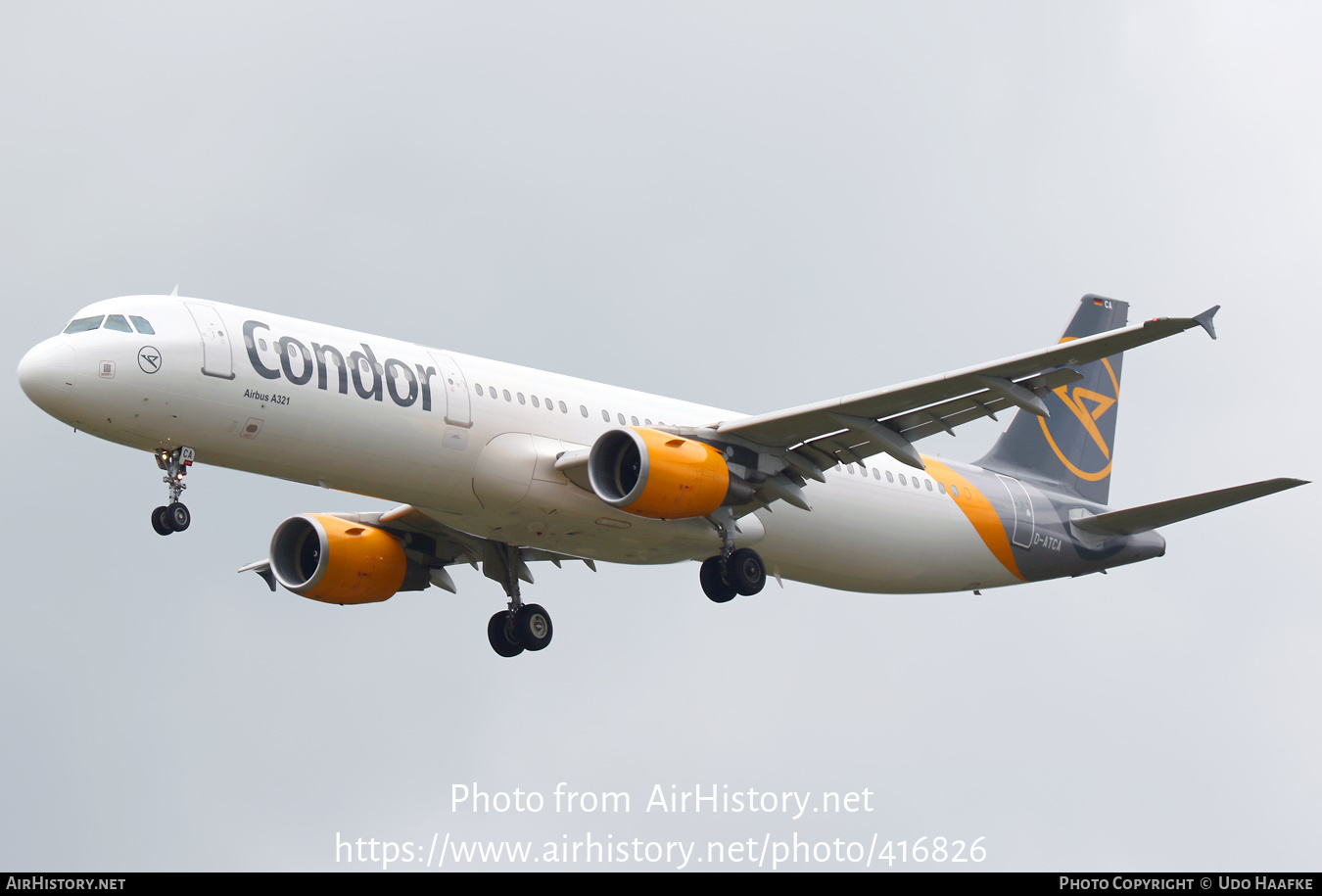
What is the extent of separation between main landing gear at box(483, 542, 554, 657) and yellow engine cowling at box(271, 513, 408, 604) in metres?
1.99

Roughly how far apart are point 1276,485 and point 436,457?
15.2 metres

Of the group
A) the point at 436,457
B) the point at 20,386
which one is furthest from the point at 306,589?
the point at 20,386

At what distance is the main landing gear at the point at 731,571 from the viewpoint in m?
30.8

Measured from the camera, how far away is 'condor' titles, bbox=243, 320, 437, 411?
88.2 feet

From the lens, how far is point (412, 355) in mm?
28672

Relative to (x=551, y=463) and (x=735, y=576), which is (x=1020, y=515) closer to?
(x=735, y=576)

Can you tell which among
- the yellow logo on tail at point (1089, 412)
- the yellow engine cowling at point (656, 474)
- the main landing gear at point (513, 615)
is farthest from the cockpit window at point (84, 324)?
the yellow logo on tail at point (1089, 412)

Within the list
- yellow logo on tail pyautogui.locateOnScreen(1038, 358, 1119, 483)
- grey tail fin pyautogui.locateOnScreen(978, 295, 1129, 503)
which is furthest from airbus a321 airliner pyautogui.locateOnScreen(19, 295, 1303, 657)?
yellow logo on tail pyautogui.locateOnScreen(1038, 358, 1119, 483)

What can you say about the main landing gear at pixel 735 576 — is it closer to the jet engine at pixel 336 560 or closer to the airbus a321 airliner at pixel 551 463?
the airbus a321 airliner at pixel 551 463

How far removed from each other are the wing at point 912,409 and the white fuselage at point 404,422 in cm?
196

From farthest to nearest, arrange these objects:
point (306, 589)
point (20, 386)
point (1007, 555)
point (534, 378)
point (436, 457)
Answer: point (1007, 555), point (306, 589), point (534, 378), point (436, 457), point (20, 386)

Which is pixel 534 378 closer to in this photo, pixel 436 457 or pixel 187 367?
pixel 436 457

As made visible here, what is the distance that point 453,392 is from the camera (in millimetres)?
28531

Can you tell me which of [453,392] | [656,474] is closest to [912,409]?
[656,474]
